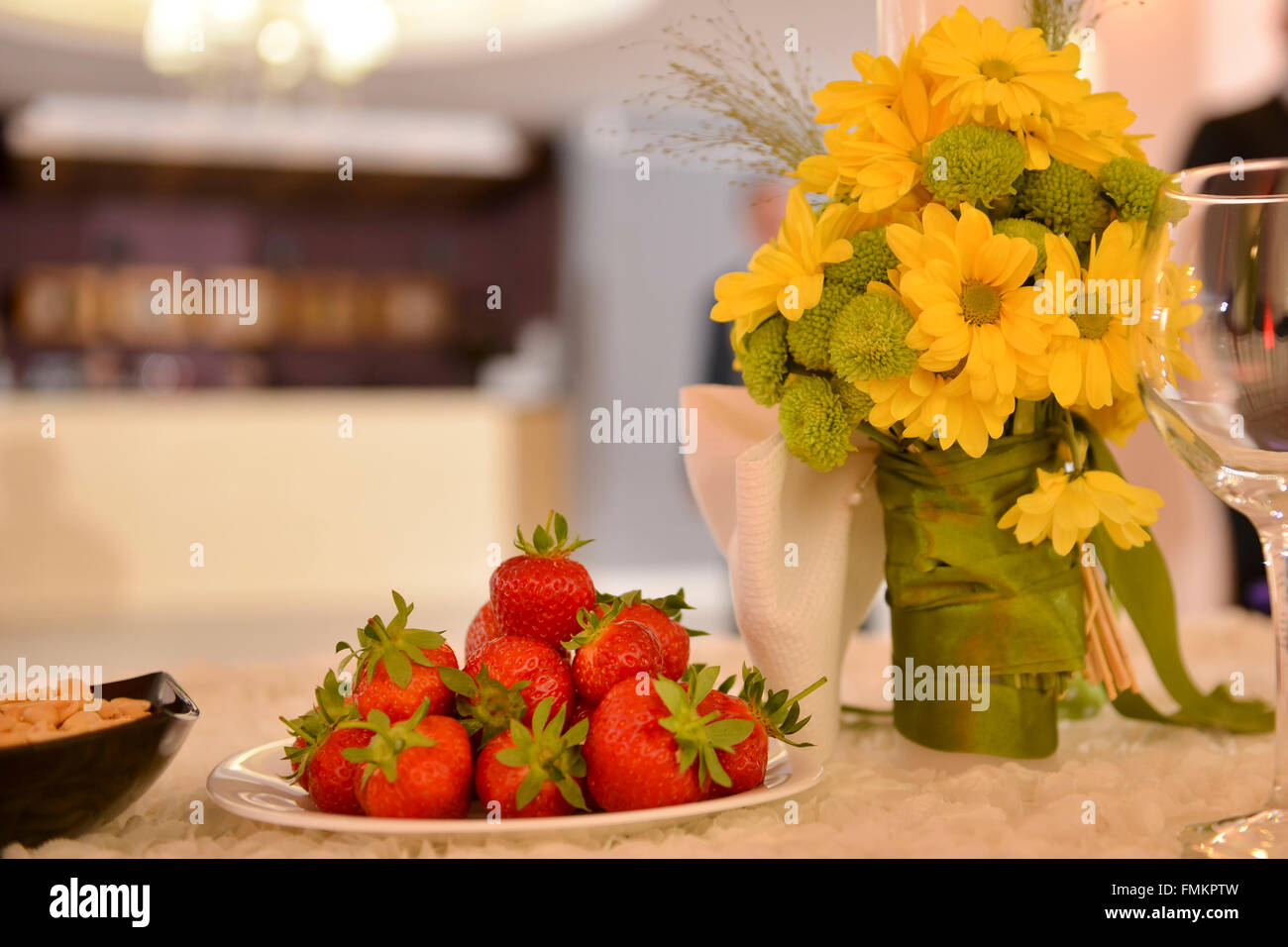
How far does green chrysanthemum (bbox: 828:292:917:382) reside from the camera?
0.62 m

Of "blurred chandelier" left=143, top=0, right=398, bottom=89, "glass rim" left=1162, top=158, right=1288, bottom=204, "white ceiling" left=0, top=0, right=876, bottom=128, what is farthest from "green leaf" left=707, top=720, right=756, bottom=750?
"white ceiling" left=0, top=0, right=876, bottom=128

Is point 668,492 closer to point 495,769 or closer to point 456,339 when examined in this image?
point 456,339

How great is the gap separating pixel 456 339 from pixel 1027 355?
6104mm

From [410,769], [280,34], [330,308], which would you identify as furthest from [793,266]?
[330,308]

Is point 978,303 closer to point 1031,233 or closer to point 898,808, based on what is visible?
point 1031,233

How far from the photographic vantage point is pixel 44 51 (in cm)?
479

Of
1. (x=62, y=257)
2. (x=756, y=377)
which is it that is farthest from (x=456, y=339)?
(x=756, y=377)

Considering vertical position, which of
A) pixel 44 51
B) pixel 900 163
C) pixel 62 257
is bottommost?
pixel 900 163

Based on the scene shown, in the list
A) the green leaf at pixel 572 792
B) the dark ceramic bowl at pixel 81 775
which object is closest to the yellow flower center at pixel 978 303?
the green leaf at pixel 572 792

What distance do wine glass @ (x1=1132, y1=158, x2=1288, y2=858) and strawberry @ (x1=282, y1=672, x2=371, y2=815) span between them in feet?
1.28

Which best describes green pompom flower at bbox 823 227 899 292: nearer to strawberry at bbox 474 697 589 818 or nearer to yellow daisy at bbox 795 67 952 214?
yellow daisy at bbox 795 67 952 214

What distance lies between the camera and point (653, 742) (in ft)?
1.73

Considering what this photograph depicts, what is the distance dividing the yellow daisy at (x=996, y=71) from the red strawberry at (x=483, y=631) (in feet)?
1.24

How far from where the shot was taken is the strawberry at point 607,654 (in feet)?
1.87
